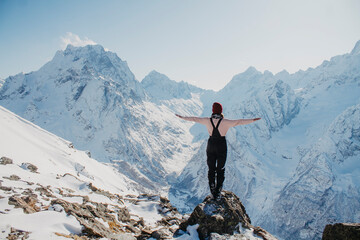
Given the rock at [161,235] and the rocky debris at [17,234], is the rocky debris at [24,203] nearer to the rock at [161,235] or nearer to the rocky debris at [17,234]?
the rocky debris at [17,234]

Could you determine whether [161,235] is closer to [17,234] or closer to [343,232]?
[17,234]

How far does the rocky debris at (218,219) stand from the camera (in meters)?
10.2

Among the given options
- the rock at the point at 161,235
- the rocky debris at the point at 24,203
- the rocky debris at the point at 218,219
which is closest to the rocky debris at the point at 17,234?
the rocky debris at the point at 24,203

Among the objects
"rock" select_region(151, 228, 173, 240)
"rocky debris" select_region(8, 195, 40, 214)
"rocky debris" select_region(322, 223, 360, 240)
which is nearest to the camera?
"rocky debris" select_region(322, 223, 360, 240)

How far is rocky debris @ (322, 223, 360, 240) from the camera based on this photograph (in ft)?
25.0

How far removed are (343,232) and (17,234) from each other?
11.7m

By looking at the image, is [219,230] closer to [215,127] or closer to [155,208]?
[215,127]

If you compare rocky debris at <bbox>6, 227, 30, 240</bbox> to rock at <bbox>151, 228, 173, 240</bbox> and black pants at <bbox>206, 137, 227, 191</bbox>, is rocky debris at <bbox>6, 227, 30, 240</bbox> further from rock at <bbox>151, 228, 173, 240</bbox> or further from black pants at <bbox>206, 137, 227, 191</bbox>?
black pants at <bbox>206, 137, 227, 191</bbox>

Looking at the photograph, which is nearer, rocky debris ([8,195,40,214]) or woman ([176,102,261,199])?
woman ([176,102,261,199])

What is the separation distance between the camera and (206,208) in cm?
1100

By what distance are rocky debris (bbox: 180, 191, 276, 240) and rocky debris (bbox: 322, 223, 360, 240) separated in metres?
3.06

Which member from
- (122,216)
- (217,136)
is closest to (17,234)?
(217,136)

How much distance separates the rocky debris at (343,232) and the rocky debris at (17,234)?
36.0ft

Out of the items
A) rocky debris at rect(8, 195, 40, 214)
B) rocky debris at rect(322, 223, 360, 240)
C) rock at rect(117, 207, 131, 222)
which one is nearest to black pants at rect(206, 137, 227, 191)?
rocky debris at rect(322, 223, 360, 240)
